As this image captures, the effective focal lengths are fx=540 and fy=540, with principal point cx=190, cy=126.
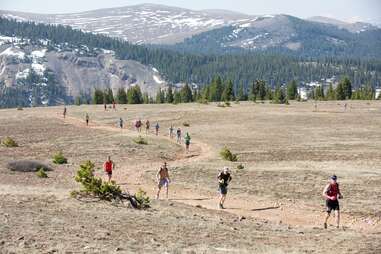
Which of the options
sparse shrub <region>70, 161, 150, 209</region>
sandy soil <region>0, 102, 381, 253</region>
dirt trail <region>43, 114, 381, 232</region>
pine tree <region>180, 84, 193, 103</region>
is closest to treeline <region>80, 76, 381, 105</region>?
pine tree <region>180, 84, 193, 103</region>

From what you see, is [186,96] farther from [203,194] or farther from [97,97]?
[203,194]

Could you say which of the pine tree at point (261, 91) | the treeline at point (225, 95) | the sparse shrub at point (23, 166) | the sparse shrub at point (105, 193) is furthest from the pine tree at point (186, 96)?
the sparse shrub at point (105, 193)

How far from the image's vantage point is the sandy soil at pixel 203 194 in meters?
17.8

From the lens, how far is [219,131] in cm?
7338

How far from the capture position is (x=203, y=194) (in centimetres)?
3161

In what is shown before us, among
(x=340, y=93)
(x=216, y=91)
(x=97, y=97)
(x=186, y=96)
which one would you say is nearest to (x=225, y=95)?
(x=216, y=91)

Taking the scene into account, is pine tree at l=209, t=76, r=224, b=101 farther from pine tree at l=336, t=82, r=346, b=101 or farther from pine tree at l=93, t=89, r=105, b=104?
pine tree at l=336, t=82, r=346, b=101

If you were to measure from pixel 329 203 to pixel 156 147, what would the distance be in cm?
3314

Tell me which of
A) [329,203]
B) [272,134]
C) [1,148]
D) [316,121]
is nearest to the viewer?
[329,203]

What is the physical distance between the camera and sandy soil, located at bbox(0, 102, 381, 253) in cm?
1777

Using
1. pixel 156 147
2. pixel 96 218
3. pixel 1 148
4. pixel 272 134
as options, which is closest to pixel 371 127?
pixel 272 134

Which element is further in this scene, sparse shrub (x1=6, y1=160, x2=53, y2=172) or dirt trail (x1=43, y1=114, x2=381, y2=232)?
sparse shrub (x1=6, y1=160, x2=53, y2=172)

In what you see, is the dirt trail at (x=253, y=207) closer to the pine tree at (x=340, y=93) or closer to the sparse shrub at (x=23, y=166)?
the sparse shrub at (x=23, y=166)

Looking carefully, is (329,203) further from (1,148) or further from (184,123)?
(184,123)
